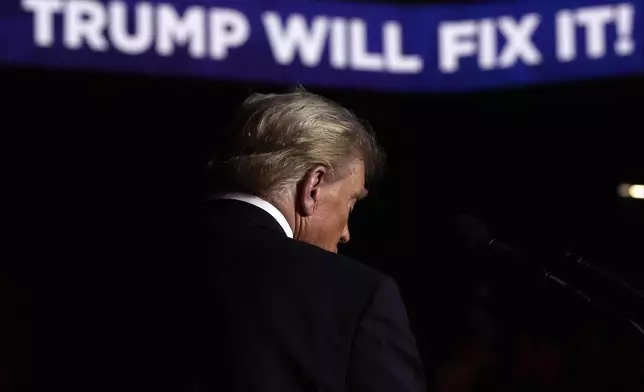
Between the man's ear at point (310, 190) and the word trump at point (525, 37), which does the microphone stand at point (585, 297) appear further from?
the word trump at point (525, 37)

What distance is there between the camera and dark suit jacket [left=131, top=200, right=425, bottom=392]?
4.09ft

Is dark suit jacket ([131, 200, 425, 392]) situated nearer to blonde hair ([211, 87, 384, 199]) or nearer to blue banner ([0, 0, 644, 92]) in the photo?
blonde hair ([211, 87, 384, 199])

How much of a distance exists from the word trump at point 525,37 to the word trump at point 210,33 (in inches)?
8.1

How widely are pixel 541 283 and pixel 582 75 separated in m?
3.09

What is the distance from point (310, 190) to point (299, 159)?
5 cm

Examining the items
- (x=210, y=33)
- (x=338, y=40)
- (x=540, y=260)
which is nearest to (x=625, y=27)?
(x=338, y=40)

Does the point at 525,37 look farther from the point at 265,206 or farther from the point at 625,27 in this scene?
the point at 265,206

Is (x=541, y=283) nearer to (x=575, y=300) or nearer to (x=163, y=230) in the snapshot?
(x=575, y=300)

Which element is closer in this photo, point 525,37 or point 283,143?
point 283,143

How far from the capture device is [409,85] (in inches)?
179

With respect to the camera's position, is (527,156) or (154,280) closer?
(154,280)

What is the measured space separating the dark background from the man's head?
2.24 m

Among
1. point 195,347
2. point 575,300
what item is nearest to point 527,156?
point 575,300

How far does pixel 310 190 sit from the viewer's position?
147 cm
